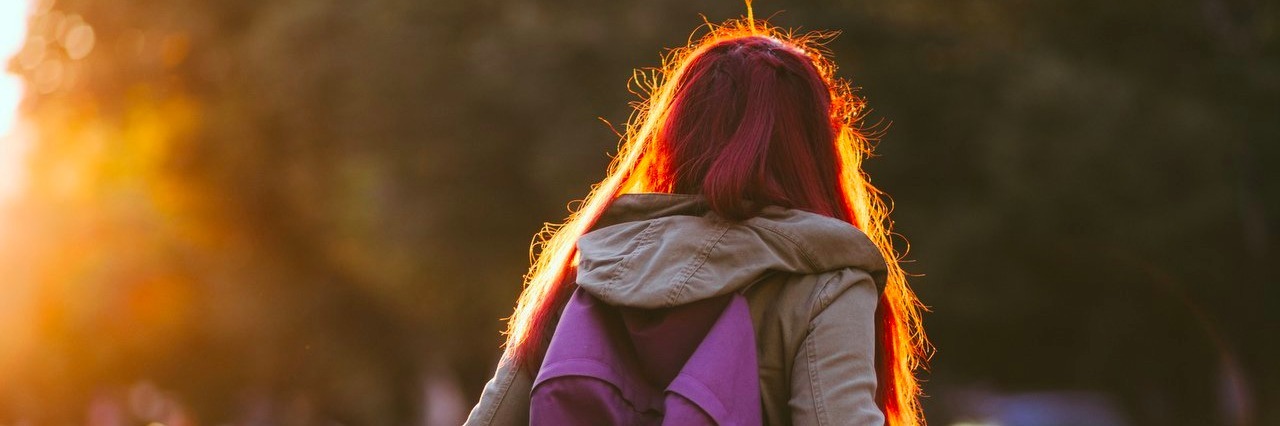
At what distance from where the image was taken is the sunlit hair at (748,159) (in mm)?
2166

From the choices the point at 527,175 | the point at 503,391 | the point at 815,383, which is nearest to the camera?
the point at 815,383

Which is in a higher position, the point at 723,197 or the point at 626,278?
the point at 723,197

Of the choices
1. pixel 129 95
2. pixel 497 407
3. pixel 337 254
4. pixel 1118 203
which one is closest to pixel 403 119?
pixel 337 254

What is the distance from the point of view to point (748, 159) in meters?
2.14

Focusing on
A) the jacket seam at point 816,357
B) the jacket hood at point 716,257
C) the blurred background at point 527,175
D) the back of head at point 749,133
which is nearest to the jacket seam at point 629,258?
the jacket hood at point 716,257

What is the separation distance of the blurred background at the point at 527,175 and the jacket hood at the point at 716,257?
1175 centimetres

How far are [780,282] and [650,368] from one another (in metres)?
0.24

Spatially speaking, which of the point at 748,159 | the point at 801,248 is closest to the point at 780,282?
the point at 801,248

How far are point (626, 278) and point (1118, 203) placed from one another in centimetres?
1244

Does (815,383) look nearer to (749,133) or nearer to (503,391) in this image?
(749,133)

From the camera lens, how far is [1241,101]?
1343 centimetres

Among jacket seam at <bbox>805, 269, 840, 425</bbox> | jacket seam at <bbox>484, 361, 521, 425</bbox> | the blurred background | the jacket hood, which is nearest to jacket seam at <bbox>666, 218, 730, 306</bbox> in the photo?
the jacket hood

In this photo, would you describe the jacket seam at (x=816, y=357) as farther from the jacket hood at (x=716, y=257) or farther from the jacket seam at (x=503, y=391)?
the jacket seam at (x=503, y=391)

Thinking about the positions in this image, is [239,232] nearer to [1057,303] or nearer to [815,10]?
[815,10]
